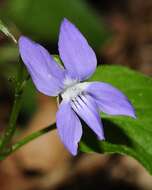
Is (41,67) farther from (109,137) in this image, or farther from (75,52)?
(109,137)

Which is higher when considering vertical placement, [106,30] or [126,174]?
[106,30]

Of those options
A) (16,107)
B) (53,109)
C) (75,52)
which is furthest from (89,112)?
(53,109)

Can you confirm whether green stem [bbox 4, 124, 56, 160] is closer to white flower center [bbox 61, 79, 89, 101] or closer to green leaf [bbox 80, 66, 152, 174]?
green leaf [bbox 80, 66, 152, 174]

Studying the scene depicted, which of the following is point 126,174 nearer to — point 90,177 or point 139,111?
point 90,177

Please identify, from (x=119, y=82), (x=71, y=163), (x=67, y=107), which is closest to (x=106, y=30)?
(x=71, y=163)

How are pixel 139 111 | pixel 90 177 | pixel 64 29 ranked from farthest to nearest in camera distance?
pixel 90 177
pixel 139 111
pixel 64 29

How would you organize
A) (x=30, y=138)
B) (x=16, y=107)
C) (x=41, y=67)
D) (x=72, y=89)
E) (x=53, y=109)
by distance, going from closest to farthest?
(x=41, y=67) → (x=72, y=89) → (x=16, y=107) → (x=30, y=138) → (x=53, y=109)

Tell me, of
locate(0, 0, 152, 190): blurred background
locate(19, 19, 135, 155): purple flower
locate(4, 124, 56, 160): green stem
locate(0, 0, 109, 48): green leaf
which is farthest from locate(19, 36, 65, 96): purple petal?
locate(0, 0, 109, 48): green leaf
